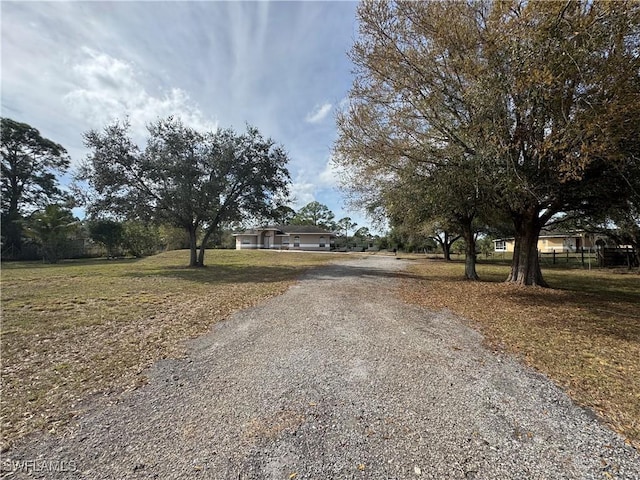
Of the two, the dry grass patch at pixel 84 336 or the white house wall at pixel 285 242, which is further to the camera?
the white house wall at pixel 285 242

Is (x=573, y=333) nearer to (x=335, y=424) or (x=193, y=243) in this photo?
(x=335, y=424)

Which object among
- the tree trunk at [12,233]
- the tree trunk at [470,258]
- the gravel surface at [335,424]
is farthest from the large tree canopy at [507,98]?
the tree trunk at [12,233]

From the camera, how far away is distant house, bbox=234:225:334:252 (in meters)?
48.3

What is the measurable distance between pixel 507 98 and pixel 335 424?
7.43m

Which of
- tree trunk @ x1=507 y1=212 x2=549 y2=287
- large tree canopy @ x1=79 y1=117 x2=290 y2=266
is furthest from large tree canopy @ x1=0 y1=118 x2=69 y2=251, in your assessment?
tree trunk @ x1=507 y1=212 x2=549 y2=287

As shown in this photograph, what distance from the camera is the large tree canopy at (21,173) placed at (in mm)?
24172

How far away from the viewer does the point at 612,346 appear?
15.6 feet

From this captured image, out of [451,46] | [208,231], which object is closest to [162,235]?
[208,231]

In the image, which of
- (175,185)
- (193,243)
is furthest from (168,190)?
(193,243)

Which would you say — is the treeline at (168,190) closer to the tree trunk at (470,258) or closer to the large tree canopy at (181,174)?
the large tree canopy at (181,174)

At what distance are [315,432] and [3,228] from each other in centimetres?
3360

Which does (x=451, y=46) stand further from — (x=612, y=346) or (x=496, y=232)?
(x=496, y=232)

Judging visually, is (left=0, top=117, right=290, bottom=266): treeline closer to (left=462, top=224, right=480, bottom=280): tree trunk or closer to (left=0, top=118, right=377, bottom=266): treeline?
(left=0, top=118, right=377, bottom=266): treeline

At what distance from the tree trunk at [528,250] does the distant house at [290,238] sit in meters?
37.4
